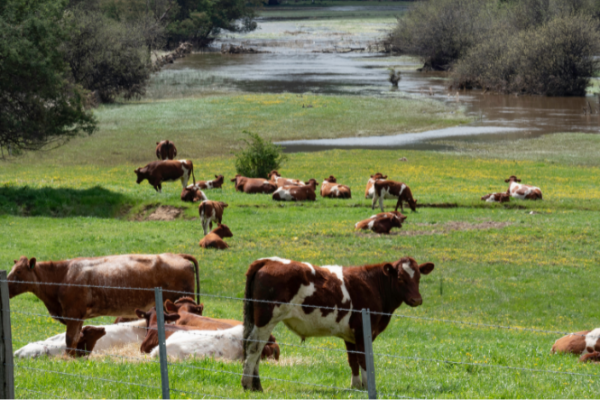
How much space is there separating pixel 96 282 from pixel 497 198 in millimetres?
20338

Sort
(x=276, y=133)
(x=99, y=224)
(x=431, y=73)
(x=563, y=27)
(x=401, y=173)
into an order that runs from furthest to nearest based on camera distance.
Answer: (x=431, y=73), (x=563, y=27), (x=276, y=133), (x=401, y=173), (x=99, y=224)

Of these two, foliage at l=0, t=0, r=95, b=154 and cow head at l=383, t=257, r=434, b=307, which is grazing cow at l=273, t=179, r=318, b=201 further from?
cow head at l=383, t=257, r=434, b=307

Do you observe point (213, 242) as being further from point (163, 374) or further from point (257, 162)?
point (257, 162)

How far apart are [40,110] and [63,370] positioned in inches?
932

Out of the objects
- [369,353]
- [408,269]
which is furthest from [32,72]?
[369,353]

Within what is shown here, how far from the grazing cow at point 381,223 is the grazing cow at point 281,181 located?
7.25m

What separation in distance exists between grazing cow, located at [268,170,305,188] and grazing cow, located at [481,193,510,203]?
787cm

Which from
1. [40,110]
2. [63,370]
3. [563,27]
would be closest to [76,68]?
[40,110]

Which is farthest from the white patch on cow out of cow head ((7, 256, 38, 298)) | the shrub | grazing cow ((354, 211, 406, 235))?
the shrub

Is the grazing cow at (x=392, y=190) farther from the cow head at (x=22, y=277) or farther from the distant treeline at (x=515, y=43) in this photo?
the distant treeline at (x=515, y=43)

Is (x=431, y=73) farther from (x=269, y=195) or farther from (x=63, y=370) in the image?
(x=63, y=370)

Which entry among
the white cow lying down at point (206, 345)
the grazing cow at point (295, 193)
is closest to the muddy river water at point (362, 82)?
the grazing cow at point (295, 193)

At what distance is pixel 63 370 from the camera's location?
8.77m

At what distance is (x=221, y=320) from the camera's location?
37.7 ft
